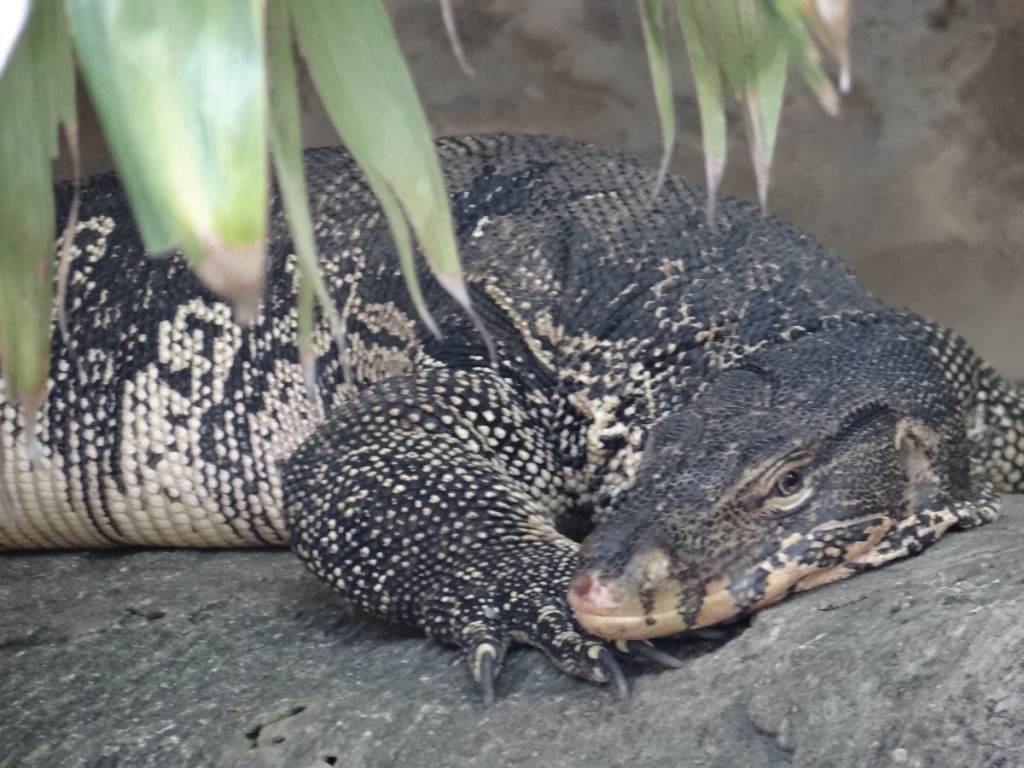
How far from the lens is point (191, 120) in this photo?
1.17m

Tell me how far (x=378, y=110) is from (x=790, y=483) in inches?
54.6

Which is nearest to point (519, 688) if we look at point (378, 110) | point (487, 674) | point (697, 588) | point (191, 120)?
point (487, 674)

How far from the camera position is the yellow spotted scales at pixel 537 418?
246cm

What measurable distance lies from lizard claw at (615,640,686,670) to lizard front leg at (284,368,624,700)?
0.12 feet

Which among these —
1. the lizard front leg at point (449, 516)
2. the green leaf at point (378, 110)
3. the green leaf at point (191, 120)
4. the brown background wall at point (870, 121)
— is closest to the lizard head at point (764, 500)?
the lizard front leg at point (449, 516)

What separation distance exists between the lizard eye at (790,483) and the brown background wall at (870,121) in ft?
6.73

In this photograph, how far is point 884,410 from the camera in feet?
8.93

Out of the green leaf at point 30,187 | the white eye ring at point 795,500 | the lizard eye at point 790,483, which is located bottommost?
the white eye ring at point 795,500

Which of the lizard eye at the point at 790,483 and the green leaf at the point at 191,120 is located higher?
the green leaf at the point at 191,120

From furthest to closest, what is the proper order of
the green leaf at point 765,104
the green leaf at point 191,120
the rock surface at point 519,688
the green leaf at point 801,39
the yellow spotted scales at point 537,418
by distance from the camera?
the yellow spotted scales at point 537,418 → the rock surface at point 519,688 → the green leaf at point 765,104 → the green leaf at point 801,39 → the green leaf at point 191,120

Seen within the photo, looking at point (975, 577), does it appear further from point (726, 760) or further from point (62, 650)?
point (62, 650)

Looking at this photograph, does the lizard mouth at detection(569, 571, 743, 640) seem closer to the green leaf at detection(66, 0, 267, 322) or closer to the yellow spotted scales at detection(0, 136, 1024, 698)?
the yellow spotted scales at detection(0, 136, 1024, 698)

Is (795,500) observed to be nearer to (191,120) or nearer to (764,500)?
(764,500)

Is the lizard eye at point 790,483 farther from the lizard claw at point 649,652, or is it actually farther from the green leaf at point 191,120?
the green leaf at point 191,120
